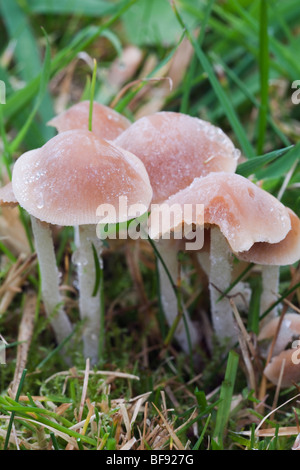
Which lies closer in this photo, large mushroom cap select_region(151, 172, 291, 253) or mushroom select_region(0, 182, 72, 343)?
large mushroom cap select_region(151, 172, 291, 253)

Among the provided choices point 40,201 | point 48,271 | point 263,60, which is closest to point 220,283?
point 48,271

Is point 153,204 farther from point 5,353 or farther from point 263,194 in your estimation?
point 5,353

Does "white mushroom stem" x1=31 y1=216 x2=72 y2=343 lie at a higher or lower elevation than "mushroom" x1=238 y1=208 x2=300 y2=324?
lower

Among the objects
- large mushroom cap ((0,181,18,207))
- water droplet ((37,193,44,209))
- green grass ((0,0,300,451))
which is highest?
water droplet ((37,193,44,209))

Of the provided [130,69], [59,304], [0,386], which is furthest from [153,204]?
[130,69]

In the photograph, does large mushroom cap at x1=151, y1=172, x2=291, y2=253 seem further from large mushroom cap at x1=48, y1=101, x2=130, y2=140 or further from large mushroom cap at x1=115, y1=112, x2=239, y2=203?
large mushroom cap at x1=48, y1=101, x2=130, y2=140

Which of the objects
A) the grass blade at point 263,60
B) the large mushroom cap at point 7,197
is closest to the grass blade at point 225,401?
the large mushroom cap at point 7,197

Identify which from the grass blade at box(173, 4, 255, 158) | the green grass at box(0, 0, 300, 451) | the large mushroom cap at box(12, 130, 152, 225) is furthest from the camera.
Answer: the grass blade at box(173, 4, 255, 158)

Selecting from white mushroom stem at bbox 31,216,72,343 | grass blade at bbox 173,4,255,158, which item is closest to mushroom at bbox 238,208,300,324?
grass blade at bbox 173,4,255,158
